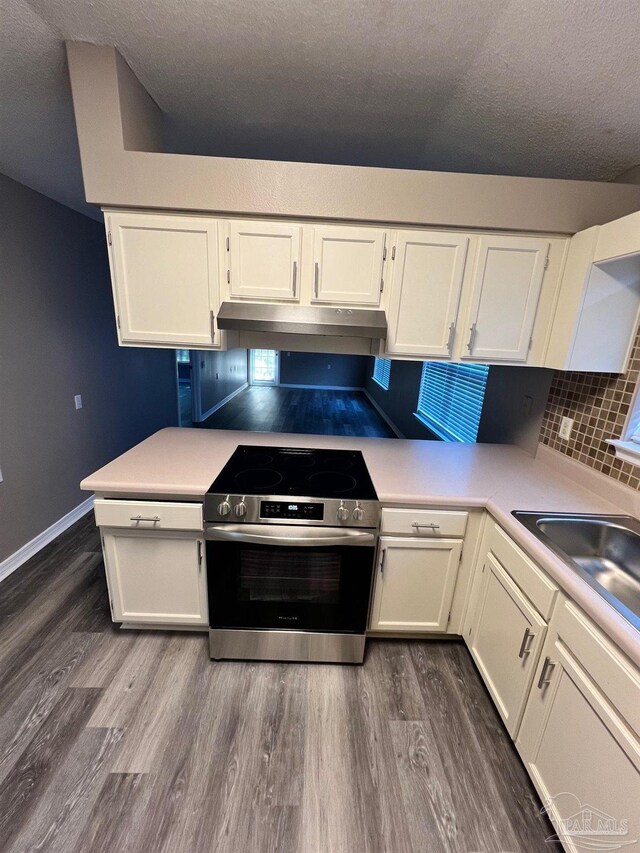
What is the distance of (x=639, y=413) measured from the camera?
157cm

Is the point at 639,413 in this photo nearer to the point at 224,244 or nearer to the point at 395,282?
the point at 395,282

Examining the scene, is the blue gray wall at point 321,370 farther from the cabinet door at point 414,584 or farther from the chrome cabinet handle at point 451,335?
the cabinet door at point 414,584

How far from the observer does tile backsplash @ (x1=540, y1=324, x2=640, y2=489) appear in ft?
5.19

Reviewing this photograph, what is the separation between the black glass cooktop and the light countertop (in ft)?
0.22

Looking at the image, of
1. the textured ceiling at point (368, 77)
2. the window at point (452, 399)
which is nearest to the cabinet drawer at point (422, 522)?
the window at point (452, 399)

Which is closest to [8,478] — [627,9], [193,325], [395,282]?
[193,325]

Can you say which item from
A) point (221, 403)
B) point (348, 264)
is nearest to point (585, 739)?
point (348, 264)

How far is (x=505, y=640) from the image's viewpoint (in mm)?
1442

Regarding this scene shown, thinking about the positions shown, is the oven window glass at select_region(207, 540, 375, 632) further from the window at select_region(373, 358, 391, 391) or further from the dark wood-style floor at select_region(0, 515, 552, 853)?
the window at select_region(373, 358, 391, 391)

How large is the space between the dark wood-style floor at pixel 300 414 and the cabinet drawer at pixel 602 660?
3.80 metres

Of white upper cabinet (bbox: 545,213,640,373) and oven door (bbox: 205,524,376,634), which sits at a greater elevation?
white upper cabinet (bbox: 545,213,640,373)

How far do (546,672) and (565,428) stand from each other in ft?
4.07

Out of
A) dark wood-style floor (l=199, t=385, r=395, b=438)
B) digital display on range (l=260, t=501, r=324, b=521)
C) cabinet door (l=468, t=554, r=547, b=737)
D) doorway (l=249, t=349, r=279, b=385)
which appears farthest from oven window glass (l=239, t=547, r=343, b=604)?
doorway (l=249, t=349, r=279, b=385)

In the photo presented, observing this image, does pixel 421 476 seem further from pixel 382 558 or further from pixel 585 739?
pixel 585 739
